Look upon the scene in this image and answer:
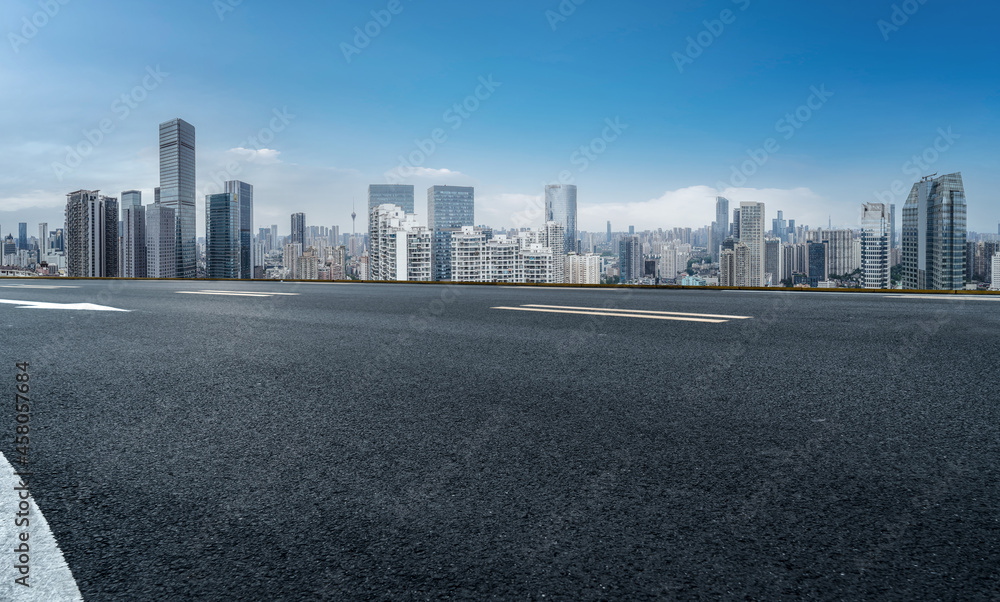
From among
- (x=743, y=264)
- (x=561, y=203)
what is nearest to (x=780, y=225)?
(x=561, y=203)

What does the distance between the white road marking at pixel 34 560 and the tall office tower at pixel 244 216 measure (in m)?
47.1

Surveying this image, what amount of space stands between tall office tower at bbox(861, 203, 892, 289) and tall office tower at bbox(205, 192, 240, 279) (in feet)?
131

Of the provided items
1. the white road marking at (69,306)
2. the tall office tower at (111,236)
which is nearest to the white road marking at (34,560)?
the white road marking at (69,306)

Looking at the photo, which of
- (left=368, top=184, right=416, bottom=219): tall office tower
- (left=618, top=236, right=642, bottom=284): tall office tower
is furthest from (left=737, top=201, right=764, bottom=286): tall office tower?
(left=368, top=184, right=416, bottom=219): tall office tower

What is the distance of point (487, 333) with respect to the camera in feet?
15.2

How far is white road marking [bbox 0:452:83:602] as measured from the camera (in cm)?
104

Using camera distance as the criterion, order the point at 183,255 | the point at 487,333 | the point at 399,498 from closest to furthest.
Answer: the point at 399,498 < the point at 487,333 < the point at 183,255

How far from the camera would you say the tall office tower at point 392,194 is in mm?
114225

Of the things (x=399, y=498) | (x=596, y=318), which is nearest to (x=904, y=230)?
(x=596, y=318)

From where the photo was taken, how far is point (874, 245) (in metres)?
21.0

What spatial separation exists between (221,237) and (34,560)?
48837mm

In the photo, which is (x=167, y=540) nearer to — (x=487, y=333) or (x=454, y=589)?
(x=454, y=589)

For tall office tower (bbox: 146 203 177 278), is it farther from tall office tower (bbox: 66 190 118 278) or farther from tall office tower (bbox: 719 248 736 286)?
tall office tower (bbox: 719 248 736 286)

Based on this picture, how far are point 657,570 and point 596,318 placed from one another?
465cm
